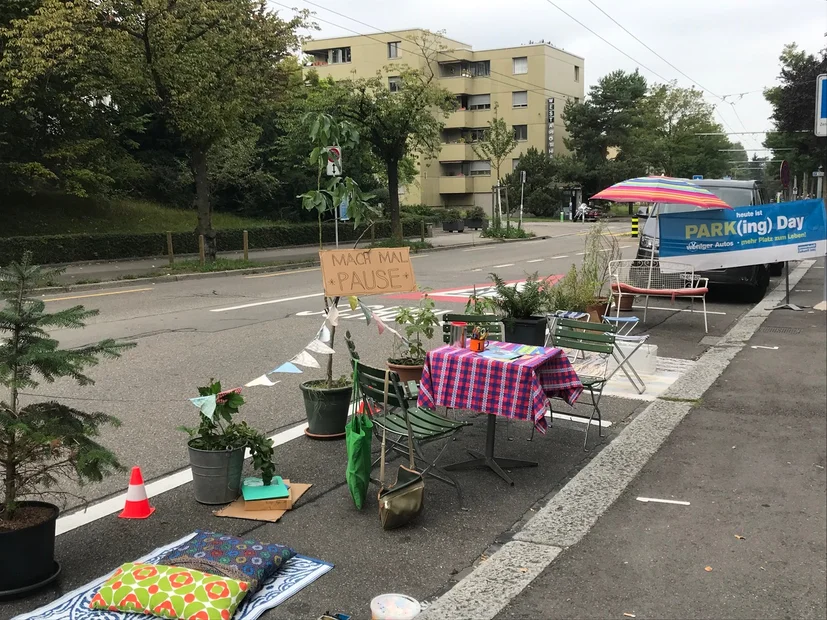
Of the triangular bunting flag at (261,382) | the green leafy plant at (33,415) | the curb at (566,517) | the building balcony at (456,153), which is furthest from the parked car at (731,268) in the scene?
the building balcony at (456,153)

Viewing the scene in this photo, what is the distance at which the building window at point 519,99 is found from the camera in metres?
63.6

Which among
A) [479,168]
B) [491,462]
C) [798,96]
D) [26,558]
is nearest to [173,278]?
[491,462]

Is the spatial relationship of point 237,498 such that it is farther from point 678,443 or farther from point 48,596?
point 678,443

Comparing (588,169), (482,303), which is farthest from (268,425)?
(588,169)

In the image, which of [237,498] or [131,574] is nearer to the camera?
[131,574]

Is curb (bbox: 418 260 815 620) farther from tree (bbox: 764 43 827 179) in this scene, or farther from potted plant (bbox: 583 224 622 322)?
tree (bbox: 764 43 827 179)

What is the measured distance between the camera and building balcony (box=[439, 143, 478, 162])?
6381 cm

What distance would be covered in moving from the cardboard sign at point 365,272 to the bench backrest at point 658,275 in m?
6.59

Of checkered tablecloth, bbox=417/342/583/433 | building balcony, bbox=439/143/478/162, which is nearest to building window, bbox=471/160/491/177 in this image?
building balcony, bbox=439/143/478/162

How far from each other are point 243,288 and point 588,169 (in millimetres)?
49388

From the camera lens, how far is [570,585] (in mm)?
3576

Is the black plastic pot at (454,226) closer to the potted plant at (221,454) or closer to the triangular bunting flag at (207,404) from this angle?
the potted plant at (221,454)

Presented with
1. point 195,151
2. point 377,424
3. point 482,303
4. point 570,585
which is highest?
point 195,151

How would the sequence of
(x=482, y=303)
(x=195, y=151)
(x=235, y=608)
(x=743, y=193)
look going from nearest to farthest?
(x=235, y=608) < (x=482, y=303) < (x=743, y=193) < (x=195, y=151)
